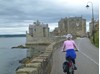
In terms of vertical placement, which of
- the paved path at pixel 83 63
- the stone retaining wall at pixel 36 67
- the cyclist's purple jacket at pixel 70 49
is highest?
the cyclist's purple jacket at pixel 70 49

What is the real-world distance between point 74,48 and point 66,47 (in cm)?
36

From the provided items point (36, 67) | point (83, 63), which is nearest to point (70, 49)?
point (36, 67)

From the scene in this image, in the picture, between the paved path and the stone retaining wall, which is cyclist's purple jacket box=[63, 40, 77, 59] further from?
the paved path

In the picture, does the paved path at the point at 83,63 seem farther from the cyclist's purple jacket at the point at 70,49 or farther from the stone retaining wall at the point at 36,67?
the stone retaining wall at the point at 36,67

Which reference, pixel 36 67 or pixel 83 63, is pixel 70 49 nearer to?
pixel 36 67

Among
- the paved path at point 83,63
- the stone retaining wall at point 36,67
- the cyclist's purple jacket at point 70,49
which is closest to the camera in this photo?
the stone retaining wall at point 36,67

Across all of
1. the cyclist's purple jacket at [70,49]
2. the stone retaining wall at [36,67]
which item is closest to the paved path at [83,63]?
the cyclist's purple jacket at [70,49]

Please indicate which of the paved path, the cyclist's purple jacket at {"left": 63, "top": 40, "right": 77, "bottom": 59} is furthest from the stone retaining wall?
the paved path

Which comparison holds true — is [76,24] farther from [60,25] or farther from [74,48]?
[74,48]

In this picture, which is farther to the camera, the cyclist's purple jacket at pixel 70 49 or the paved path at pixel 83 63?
the paved path at pixel 83 63

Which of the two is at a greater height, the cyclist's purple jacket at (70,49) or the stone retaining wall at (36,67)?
the cyclist's purple jacket at (70,49)

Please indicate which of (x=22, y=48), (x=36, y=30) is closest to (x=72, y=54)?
(x=36, y=30)

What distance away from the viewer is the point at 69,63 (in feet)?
39.3

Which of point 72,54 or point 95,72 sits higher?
point 72,54
